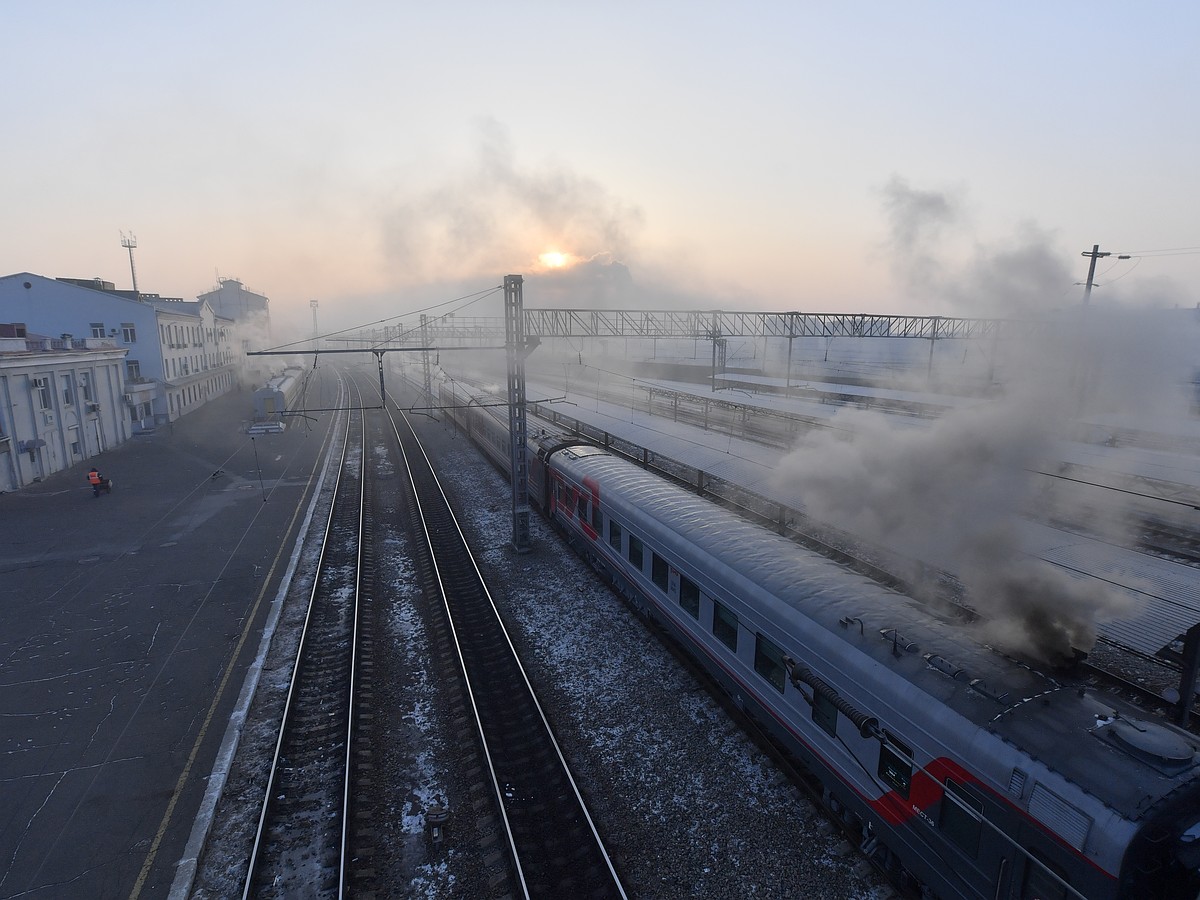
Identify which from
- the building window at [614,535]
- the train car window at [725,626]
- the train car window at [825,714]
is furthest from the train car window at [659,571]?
the train car window at [825,714]

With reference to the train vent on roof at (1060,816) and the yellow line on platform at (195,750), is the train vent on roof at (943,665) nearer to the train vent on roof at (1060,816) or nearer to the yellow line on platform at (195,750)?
the train vent on roof at (1060,816)

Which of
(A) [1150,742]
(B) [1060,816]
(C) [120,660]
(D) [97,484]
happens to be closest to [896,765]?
(B) [1060,816]

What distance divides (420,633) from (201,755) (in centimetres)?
443

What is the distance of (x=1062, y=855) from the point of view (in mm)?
4758

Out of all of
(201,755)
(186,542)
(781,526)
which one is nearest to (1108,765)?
(781,526)

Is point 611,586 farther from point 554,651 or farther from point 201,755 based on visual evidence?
point 201,755

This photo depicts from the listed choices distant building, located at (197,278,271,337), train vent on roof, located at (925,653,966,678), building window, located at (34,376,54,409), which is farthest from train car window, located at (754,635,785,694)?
distant building, located at (197,278,271,337)

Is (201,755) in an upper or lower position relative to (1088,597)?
lower

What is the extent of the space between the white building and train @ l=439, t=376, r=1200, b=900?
134 ft

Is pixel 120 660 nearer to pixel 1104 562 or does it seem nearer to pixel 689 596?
pixel 689 596

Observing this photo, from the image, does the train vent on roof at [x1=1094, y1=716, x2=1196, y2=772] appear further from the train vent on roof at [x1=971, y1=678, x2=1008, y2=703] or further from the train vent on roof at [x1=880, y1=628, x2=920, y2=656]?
the train vent on roof at [x1=880, y1=628, x2=920, y2=656]

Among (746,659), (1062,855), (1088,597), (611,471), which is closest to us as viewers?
(1062,855)

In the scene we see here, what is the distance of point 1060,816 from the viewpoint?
4.77 metres

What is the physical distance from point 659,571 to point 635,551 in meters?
1.16
